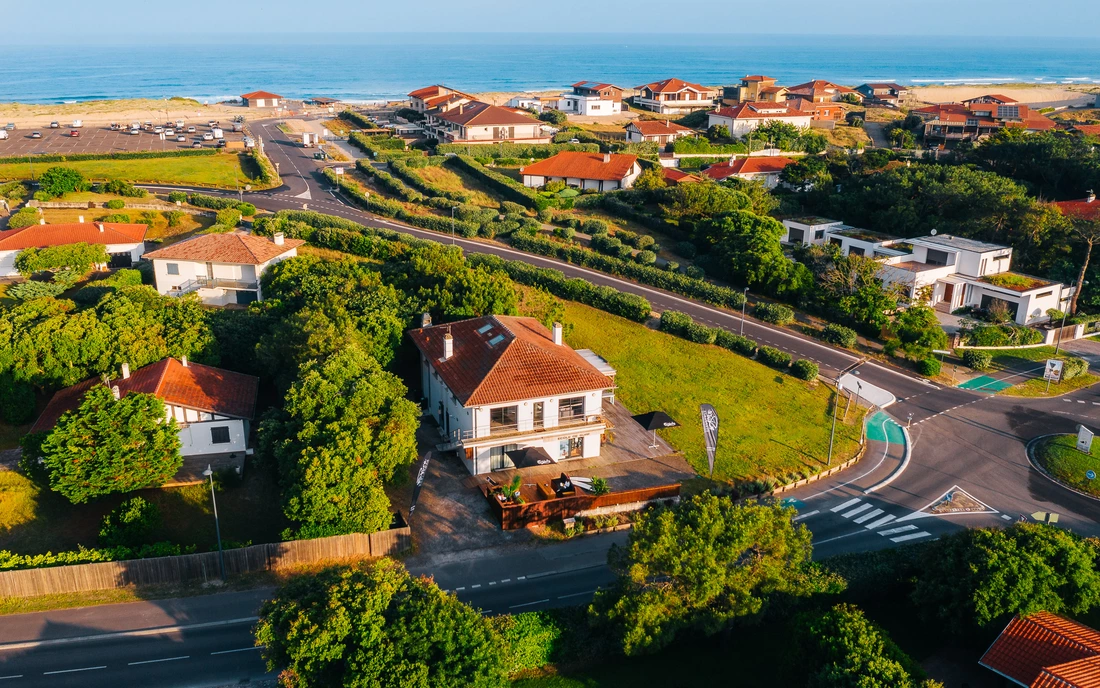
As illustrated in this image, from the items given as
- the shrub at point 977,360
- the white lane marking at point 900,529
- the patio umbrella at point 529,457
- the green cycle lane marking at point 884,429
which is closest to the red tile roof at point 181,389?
the patio umbrella at point 529,457

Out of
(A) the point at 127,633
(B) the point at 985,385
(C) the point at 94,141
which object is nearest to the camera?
(A) the point at 127,633

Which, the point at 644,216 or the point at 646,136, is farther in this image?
the point at 646,136

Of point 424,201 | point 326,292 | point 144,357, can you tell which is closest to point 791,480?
point 326,292

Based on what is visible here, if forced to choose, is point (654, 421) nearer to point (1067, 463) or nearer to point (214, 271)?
point (1067, 463)

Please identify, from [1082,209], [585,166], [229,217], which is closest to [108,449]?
[229,217]

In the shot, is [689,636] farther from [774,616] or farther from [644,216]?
[644,216]

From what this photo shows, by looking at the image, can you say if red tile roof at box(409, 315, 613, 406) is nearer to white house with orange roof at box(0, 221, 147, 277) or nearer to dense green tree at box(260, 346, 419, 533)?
dense green tree at box(260, 346, 419, 533)

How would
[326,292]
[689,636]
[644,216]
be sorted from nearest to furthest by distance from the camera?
[689,636] < [326,292] < [644,216]

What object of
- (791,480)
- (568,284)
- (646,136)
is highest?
(646,136)
